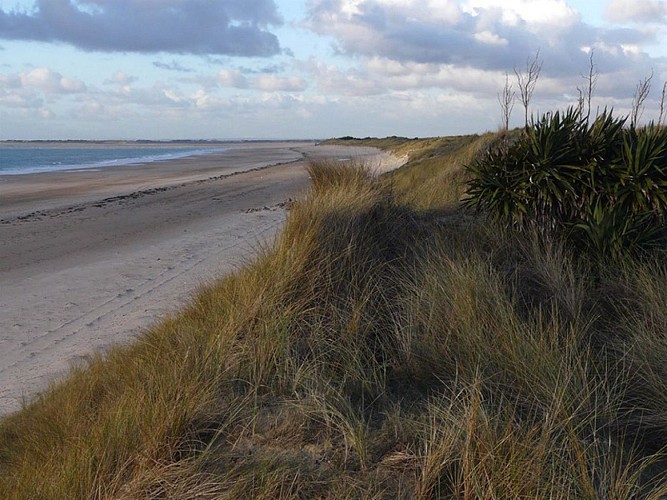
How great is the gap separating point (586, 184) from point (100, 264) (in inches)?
287

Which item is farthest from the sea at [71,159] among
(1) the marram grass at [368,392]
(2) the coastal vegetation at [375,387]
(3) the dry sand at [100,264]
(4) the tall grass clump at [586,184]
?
(1) the marram grass at [368,392]

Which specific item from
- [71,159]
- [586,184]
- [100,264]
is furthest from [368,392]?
[71,159]

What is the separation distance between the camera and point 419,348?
4070 millimetres

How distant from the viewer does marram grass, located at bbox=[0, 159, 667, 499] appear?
8.91 ft

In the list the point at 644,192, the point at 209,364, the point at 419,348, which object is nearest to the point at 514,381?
the point at 419,348

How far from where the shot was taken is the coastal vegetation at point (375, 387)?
2723 millimetres

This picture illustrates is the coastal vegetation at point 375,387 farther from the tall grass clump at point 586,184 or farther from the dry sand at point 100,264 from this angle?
the dry sand at point 100,264

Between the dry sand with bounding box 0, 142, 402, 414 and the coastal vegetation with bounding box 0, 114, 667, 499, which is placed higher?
the coastal vegetation with bounding box 0, 114, 667, 499

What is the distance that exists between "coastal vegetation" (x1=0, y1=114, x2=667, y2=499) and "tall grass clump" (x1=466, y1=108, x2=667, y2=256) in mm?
110

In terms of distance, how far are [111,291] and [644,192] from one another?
633 cm

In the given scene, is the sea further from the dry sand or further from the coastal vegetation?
the coastal vegetation

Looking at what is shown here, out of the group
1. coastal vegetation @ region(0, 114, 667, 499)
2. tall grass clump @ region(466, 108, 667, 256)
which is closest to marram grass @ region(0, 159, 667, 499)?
coastal vegetation @ region(0, 114, 667, 499)

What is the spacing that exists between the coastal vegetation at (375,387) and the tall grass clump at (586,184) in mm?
110

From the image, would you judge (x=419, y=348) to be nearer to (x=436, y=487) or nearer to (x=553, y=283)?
(x=436, y=487)
